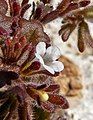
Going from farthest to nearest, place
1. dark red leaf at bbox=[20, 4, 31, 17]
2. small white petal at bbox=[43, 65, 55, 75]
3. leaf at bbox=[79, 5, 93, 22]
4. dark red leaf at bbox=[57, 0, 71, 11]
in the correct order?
leaf at bbox=[79, 5, 93, 22], dark red leaf at bbox=[57, 0, 71, 11], dark red leaf at bbox=[20, 4, 31, 17], small white petal at bbox=[43, 65, 55, 75]

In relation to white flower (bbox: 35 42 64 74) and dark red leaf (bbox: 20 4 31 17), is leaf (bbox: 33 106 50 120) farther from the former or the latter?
dark red leaf (bbox: 20 4 31 17)

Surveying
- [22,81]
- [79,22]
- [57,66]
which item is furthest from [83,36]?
[22,81]

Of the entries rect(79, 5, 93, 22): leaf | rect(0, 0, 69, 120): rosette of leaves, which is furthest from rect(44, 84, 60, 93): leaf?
rect(79, 5, 93, 22): leaf

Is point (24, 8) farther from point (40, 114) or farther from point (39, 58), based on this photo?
point (40, 114)

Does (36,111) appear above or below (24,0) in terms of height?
below

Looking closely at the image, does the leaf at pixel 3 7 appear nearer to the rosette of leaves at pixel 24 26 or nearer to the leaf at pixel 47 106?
the rosette of leaves at pixel 24 26

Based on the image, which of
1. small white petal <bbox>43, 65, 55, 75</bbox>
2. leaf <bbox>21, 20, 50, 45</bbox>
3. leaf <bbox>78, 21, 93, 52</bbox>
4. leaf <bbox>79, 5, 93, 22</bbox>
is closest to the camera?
small white petal <bbox>43, 65, 55, 75</bbox>

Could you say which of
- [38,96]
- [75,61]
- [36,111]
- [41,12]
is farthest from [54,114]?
[75,61]

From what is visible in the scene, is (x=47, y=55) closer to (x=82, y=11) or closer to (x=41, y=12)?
(x=41, y=12)
